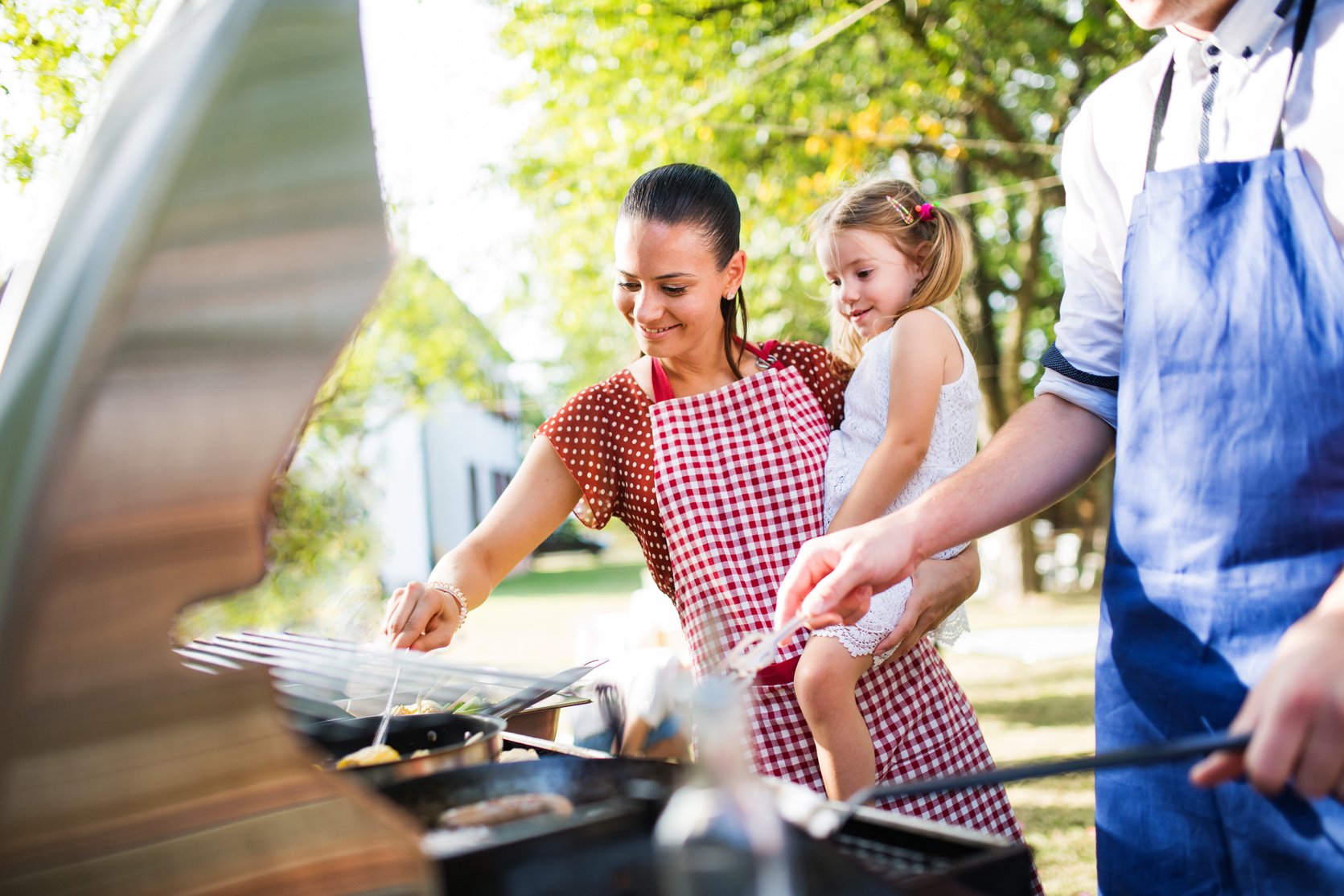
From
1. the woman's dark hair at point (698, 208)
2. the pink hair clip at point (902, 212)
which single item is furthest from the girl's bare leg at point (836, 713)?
the pink hair clip at point (902, 212)

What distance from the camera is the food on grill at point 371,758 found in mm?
1124

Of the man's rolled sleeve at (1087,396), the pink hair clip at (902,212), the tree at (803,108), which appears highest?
the tree at (803,108)

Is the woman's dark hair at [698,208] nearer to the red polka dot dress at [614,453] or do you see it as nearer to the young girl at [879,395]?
the red polka dot dress at [614,453]

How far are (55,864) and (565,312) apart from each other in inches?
528

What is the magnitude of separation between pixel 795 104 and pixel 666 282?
21.7 ft

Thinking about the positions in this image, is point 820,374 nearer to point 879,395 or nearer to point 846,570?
point 879,395

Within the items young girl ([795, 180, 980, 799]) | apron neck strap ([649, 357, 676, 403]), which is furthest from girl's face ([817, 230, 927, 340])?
apron neck strap ([649, 357, 676, 403])

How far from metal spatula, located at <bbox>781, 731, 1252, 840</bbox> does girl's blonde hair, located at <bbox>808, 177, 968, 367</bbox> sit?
5.71 feet

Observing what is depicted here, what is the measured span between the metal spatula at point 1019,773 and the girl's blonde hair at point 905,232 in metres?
1.74

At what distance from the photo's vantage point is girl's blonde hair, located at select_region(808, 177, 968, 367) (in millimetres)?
2611

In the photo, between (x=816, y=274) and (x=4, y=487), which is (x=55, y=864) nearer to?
(x=4, y=487)

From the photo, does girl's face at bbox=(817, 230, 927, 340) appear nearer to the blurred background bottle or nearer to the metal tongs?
the metal tongs

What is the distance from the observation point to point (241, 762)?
0.80 metres

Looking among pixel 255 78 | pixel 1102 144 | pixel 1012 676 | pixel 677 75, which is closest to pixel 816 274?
pixel 677 75
